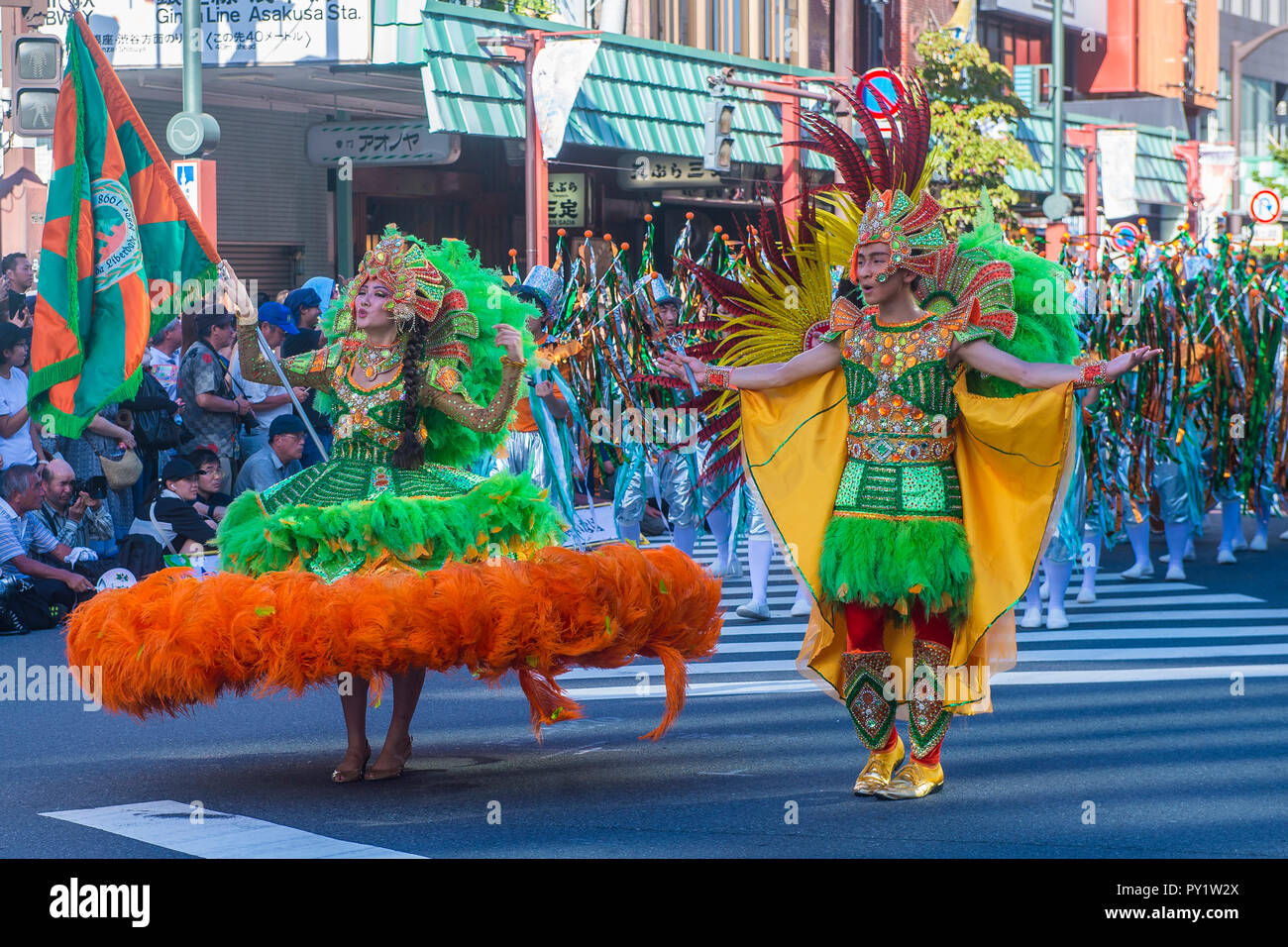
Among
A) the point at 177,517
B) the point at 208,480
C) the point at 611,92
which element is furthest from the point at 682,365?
the point at 611,92

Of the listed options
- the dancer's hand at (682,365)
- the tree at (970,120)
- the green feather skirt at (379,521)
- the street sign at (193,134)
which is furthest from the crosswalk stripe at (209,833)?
the tree at (970,120)

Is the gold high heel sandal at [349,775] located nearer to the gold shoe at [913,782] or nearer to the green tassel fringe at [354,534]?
the green tassel fringe at [354,534]

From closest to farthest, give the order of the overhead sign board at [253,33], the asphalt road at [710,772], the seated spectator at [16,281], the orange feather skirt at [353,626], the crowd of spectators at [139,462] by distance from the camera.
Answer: the asphalt road at [710,772] < the orange feather skirt at [353,626] < the crowd of spectators at [139,462] < the seated spectator at [16,281] < the overhead sign board at [253,33]

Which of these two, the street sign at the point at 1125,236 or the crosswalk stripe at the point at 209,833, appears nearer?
the crosswalk stripe at the point at 209,833

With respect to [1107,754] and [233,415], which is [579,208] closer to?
[233,415]

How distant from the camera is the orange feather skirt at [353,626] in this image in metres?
5.83

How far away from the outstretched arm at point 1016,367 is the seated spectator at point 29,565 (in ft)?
18.3

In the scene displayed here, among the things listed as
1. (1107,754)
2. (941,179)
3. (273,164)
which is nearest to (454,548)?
(1107,754)

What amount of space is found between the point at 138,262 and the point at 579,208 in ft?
49.1

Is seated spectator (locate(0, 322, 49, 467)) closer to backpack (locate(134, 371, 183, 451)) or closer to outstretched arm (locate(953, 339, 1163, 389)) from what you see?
backpack (locate(134, 371, 183, 451))

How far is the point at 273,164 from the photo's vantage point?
20328mm

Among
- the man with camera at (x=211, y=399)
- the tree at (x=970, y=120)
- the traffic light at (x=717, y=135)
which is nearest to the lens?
the man with camera at (x=211, y=399)

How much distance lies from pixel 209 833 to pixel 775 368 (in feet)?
8.26

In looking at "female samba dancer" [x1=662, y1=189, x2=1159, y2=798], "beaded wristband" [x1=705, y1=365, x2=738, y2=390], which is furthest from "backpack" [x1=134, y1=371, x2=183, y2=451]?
"female samba dancer" [x1=662, y1=189, x2=1159, y2=798]
